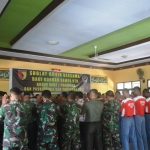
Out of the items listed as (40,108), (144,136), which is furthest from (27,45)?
(144,136)

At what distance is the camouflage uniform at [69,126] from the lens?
3.33 metres

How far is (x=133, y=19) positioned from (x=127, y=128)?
228cm

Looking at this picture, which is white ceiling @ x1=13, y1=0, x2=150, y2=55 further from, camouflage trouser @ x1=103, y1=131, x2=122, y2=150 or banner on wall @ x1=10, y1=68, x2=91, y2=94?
camouflage trouser @ x1=103, y1=131, x2=122, y2=150

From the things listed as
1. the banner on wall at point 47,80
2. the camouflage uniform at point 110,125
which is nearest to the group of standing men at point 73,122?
the camouflage uniform at point 110,125

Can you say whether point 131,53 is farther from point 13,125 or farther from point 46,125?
point 13,125

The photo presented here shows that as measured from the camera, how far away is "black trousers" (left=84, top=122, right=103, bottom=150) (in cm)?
363

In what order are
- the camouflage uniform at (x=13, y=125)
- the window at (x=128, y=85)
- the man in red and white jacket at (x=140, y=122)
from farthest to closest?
the window at (x=128, y=85), the man in red and white jacket at (x=140, y=122), the camouflage uniform at (x=13, y=125)

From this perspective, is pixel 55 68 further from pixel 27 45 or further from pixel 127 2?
pixel 127 2

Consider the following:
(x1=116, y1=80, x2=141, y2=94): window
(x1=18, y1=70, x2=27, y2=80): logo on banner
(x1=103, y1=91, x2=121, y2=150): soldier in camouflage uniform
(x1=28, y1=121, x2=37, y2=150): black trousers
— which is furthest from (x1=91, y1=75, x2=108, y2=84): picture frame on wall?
(x1=28, y1=121, x2=37, y2=150): black trousers

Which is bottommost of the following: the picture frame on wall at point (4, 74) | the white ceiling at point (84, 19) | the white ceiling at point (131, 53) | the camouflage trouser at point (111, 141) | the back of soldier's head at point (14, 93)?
the camouflage trouser at point (111, 141)

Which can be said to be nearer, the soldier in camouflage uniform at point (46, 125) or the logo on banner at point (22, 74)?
the soldier in camouflage uniform at point (46, 125)

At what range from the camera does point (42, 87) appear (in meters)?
6.50

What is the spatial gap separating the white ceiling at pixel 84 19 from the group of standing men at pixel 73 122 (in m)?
1.28

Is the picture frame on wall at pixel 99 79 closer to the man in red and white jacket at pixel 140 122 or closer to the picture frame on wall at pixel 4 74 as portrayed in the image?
the picture frame on wall at pixel 4 74
